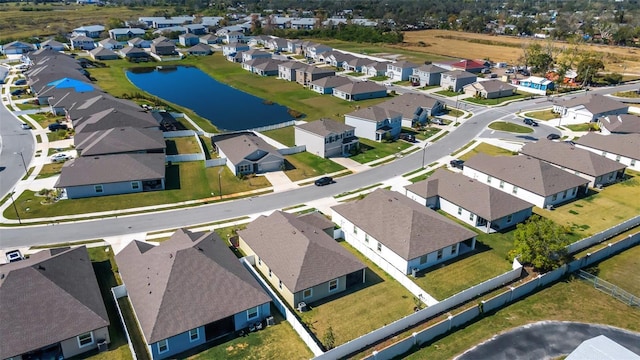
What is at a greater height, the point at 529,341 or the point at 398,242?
the point at 398,242

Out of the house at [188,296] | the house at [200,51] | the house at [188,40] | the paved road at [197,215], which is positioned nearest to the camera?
the house at [188,296]

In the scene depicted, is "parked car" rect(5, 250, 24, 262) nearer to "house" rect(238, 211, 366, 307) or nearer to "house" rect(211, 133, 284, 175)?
"house" rect(238, 211, 366, 307)

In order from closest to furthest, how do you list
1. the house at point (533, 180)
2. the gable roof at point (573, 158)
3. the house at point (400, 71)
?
the house at point (533, 180) < the gable roof at point (573, 158) < the house at point (400, 71)

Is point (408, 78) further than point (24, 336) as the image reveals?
Yes

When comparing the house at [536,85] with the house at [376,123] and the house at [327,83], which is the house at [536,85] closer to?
the house at [327,83]

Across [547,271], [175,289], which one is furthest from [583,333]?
[175,289]

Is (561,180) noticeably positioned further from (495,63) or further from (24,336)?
(495,63)

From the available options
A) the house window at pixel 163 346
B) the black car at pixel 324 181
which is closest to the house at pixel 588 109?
the black car at pixel 324 181
